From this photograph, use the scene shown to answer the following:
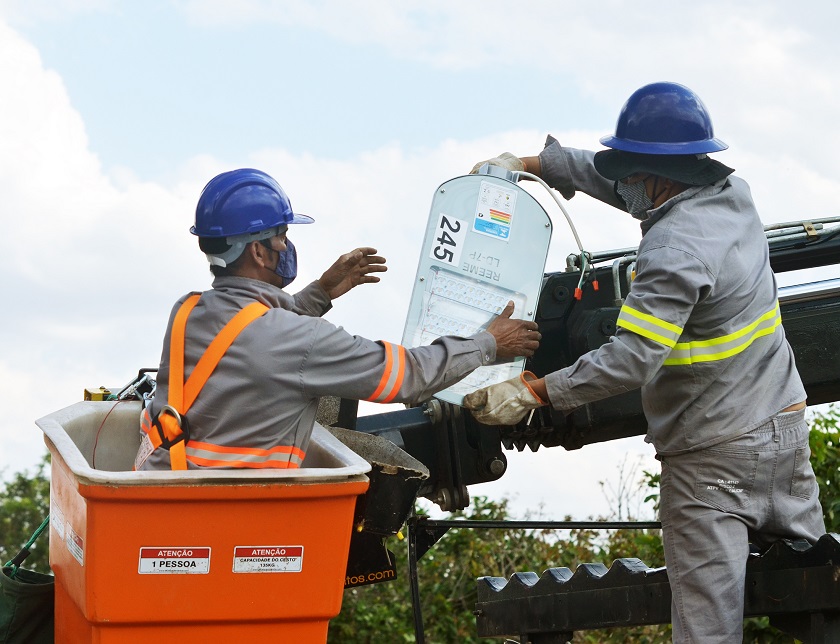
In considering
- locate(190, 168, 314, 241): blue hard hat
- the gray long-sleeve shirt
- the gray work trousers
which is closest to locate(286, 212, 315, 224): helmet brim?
locate(190, 168, 314, 241): blue hard hat

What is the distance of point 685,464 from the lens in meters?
3.66

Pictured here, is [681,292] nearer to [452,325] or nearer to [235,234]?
[452,325]

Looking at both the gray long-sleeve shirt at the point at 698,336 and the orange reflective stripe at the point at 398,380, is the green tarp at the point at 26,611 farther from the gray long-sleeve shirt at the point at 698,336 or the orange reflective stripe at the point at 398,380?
the gray long-sleeve shirt at the point at 698,336

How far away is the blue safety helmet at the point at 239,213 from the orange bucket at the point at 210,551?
806 mm

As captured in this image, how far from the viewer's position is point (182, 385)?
3.38 m

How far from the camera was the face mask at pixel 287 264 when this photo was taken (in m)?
3.64

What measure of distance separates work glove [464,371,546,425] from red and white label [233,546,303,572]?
0.91 meters

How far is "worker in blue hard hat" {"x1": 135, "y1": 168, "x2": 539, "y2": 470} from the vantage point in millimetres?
3314

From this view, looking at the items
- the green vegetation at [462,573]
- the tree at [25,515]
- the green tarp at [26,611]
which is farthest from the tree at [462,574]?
the green tarp at [26,611]

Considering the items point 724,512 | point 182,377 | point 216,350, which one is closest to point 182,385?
point 182,377

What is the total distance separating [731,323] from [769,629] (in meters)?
2.96

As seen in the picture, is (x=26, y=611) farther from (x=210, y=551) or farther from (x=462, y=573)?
(x=462, y=573)

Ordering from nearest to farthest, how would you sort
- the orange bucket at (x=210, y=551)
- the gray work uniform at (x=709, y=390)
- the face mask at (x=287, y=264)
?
the orange bucket at (x=210, y=551)
the gray work uniform at (x=709, y=390)
the face mask at (x=287, y=264)

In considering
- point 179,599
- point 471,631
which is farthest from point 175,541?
point 471,631
